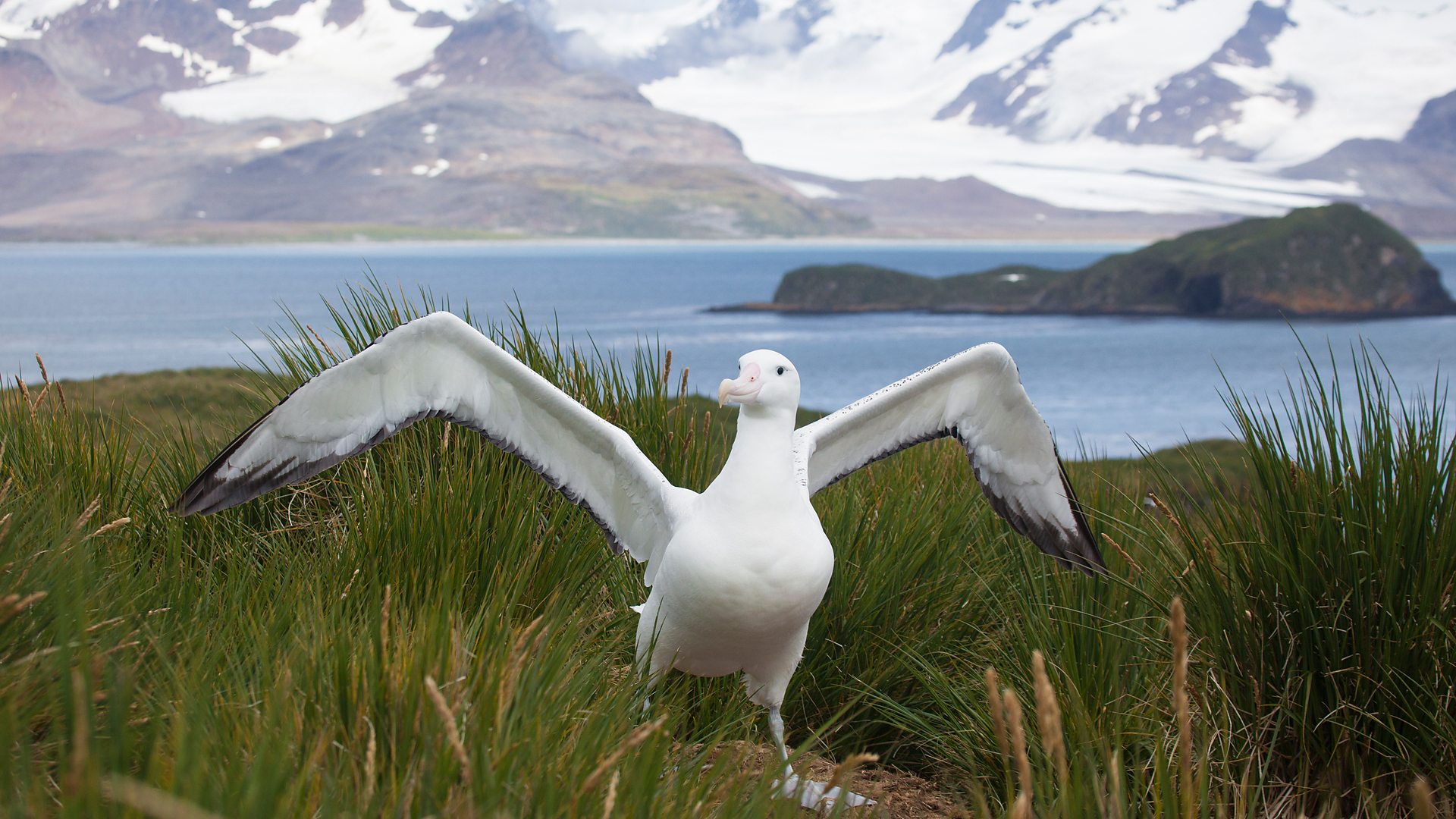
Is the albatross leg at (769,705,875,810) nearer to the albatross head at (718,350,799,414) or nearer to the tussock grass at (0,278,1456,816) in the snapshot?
the tussock grass at (0,278,1456,816)

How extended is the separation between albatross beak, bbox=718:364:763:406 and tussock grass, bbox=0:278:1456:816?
0.87 metres

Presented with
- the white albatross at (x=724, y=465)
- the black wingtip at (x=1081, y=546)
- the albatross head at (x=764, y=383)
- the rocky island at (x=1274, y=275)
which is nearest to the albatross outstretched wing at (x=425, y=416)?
the white albatross at (x=724, y=465)

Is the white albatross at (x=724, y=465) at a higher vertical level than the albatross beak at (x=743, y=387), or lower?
lower

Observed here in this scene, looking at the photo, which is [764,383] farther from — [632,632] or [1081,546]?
[1081,546]

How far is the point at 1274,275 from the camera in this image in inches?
2206

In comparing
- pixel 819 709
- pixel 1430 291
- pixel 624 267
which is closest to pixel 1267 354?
pixel 1430 291

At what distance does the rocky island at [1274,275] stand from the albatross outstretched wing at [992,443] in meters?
53.3

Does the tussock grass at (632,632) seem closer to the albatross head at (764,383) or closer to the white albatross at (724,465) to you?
the white albatross at (724,465)

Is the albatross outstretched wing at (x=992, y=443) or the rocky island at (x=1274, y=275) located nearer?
the albatross outstretched wing at (x=992, y=443)

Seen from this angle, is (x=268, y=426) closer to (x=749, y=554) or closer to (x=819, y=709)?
(x=749, y=554)

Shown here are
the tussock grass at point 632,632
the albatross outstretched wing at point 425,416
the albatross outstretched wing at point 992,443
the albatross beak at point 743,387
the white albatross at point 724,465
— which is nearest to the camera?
the tussock grass at point 632,632

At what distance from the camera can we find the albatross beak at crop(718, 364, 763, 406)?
394 cm

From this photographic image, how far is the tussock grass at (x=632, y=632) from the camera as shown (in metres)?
2.35

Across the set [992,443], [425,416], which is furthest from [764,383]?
[992,443]
